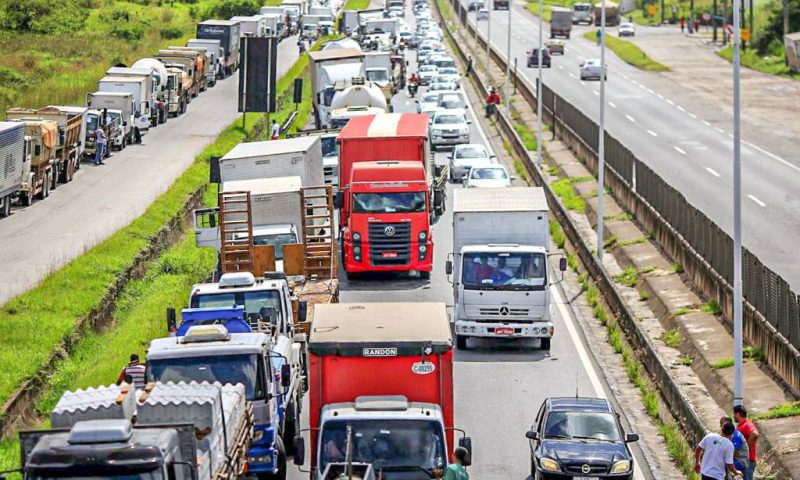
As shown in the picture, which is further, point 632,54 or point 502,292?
point 632,54

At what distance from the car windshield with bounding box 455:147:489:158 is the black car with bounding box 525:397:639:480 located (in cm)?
3425

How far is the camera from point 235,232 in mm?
34656

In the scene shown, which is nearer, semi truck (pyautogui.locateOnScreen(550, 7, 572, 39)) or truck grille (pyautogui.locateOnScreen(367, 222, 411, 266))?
truck grille (pyautogui.locateOnScreen(367, 222, 411, 266))

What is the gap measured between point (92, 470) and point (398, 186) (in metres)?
24.2

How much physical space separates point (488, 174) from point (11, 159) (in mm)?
15354

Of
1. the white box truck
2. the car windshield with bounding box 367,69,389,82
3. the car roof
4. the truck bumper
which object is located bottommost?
the truck bumper

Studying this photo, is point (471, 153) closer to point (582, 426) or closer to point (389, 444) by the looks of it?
point (582, 426)

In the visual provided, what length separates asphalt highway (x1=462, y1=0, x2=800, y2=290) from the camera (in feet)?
150

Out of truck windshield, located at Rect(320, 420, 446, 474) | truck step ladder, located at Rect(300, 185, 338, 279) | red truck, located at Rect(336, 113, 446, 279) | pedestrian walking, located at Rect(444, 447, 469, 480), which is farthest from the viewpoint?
red truck, located at Rect(336, 113, 446, 279)

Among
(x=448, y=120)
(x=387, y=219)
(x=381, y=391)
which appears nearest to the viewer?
(x=381, y=391)

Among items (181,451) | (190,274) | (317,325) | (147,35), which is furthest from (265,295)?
(147,35)

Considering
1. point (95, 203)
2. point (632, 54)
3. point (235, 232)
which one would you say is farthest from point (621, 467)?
point (632, 54)

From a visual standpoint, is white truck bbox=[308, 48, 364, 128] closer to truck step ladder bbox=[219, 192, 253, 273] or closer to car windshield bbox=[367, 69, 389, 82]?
car windshield bbox=[367, 69, 389, 82]

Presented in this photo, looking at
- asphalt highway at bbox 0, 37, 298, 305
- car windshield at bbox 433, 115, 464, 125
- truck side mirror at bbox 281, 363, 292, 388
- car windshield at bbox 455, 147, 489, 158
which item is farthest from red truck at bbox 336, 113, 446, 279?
car windshield at bbox 433, 115, 464, 125
